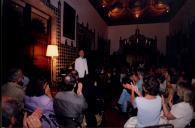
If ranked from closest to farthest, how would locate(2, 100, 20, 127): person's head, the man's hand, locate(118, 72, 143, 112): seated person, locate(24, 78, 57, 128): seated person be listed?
locate(2, 100, 20, 127): person's head → the man's hand → locate(24, 78, 57, 128): seated person → locate(118, 72, 143, 112): seated person

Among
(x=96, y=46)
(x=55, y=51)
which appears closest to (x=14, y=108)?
(x=55, y=51)

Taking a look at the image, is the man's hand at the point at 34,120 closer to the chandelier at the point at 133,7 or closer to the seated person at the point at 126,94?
the seated person at the point at 126,94

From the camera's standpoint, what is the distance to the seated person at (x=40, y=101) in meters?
2.53

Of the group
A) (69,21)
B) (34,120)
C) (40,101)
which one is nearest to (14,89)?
(40,101)

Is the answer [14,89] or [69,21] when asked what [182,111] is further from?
[69,21]

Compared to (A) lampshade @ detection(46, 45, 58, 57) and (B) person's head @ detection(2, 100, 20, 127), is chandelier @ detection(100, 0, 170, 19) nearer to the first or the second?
(A) lampshade @ detection(46, 45, 58, 57)

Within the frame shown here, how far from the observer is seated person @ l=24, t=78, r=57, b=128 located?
99.6 inches

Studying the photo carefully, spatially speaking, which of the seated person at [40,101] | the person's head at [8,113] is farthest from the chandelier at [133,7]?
the person's head at [8,113]

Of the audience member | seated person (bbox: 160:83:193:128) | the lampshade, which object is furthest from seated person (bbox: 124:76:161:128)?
the lampshade

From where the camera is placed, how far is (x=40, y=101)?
2533 mm

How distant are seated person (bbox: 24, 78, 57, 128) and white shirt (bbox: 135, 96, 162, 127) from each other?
0.97 m

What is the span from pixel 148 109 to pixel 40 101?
1.17 meters

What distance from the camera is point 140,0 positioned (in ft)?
15.8

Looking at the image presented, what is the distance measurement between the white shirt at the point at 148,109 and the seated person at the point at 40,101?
3.17 ft
